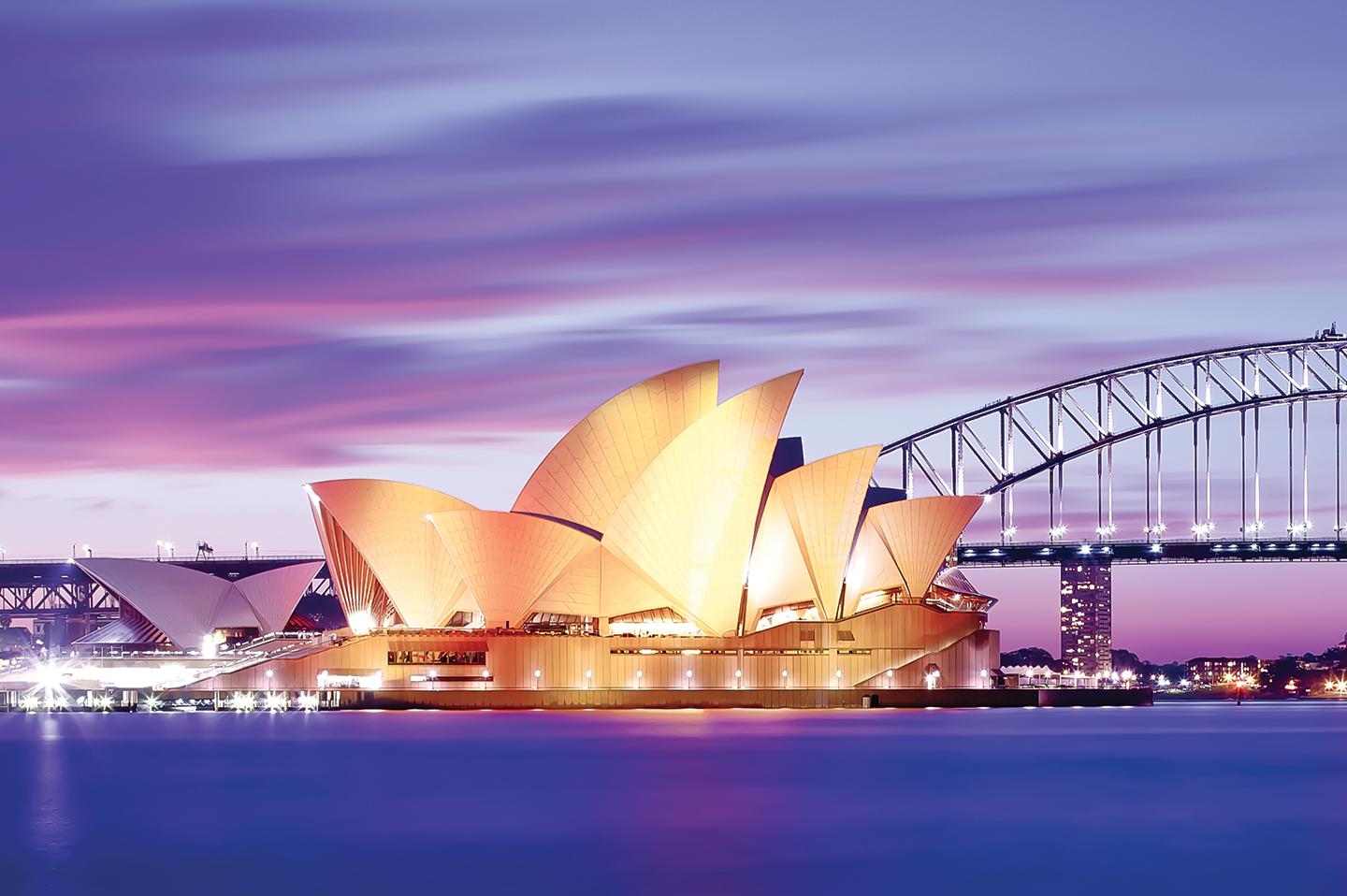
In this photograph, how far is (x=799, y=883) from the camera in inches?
1240

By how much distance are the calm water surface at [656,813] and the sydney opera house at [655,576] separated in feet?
45.2

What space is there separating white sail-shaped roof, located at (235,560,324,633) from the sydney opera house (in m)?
15.1

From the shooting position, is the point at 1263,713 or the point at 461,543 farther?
the point at 1263,713

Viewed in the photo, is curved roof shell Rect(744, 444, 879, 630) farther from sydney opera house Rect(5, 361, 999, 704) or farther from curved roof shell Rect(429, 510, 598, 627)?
curved roof shell Rect(429, 510, 598, 627)

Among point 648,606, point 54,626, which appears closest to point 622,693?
point 648,606

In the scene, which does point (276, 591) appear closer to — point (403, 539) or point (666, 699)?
point (403, 539)

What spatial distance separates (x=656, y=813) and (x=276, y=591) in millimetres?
72827

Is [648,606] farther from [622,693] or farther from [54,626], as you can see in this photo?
[54,626]

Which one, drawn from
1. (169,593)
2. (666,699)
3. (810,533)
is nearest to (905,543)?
(810,533)

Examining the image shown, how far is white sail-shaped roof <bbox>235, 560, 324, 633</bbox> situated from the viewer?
360 ft

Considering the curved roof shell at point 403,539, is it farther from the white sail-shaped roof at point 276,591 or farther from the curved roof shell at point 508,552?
the white sail-shaped roof at point 276,591

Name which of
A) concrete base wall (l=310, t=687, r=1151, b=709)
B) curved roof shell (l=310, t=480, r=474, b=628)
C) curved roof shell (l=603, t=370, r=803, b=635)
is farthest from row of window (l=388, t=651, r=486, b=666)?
curved roof shell (l=603, t=370, r=803, b=635)

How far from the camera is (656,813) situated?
1628 inches

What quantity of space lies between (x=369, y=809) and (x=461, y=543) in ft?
141
